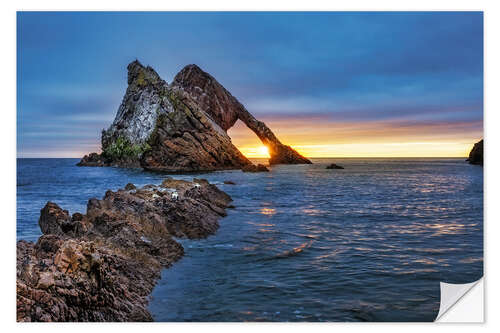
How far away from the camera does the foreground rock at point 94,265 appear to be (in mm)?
4070

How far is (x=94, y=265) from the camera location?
439 cm

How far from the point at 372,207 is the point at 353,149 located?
7.18 m

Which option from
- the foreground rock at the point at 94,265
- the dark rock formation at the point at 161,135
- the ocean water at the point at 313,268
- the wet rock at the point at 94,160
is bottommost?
the ocean water at the point at 313,268

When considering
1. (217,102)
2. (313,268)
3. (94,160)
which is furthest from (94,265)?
(217,102)

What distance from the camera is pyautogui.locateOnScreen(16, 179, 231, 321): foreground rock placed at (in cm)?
407

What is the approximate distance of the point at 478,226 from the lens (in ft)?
32.5
